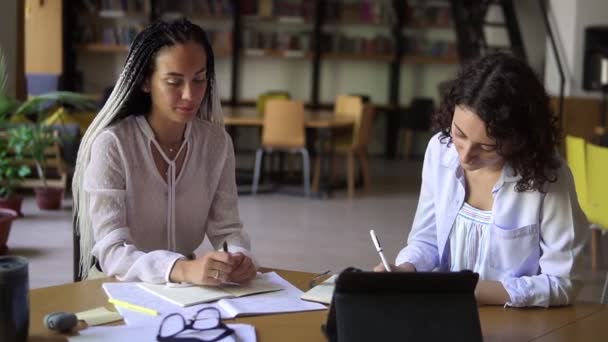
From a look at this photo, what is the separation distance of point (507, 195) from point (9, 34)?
5.87 meters

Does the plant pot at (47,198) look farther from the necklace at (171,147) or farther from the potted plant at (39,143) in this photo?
the necklace at (171,147)

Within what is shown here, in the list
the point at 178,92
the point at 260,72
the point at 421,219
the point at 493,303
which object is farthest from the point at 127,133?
the point at 260,72

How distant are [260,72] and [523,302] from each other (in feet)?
29.3

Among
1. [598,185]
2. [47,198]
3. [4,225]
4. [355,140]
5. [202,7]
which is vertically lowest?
A: [47,198]

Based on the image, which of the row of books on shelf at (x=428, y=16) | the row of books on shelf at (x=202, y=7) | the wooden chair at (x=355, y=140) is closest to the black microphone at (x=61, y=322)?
the wooden chair at (x=355, y=140)

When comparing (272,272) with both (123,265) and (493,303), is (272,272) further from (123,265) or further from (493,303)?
(493,303)

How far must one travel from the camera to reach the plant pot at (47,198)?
20.6ft

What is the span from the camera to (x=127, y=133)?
2.17 m

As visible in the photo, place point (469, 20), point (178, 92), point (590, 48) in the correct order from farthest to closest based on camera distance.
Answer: point (469, 20), point (590, 48), point (178, 92)

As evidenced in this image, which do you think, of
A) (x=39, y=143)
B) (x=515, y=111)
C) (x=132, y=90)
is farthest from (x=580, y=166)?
(x=39, y=143)

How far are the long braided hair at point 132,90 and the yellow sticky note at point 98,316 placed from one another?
0.51m

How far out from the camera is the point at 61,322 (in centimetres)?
154

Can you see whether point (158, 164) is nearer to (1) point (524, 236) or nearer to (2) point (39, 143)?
(1) point (524, 236)

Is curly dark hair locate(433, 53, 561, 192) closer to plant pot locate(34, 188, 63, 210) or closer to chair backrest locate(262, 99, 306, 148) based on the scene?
plant pot locate(34, 188, 63, 210)
